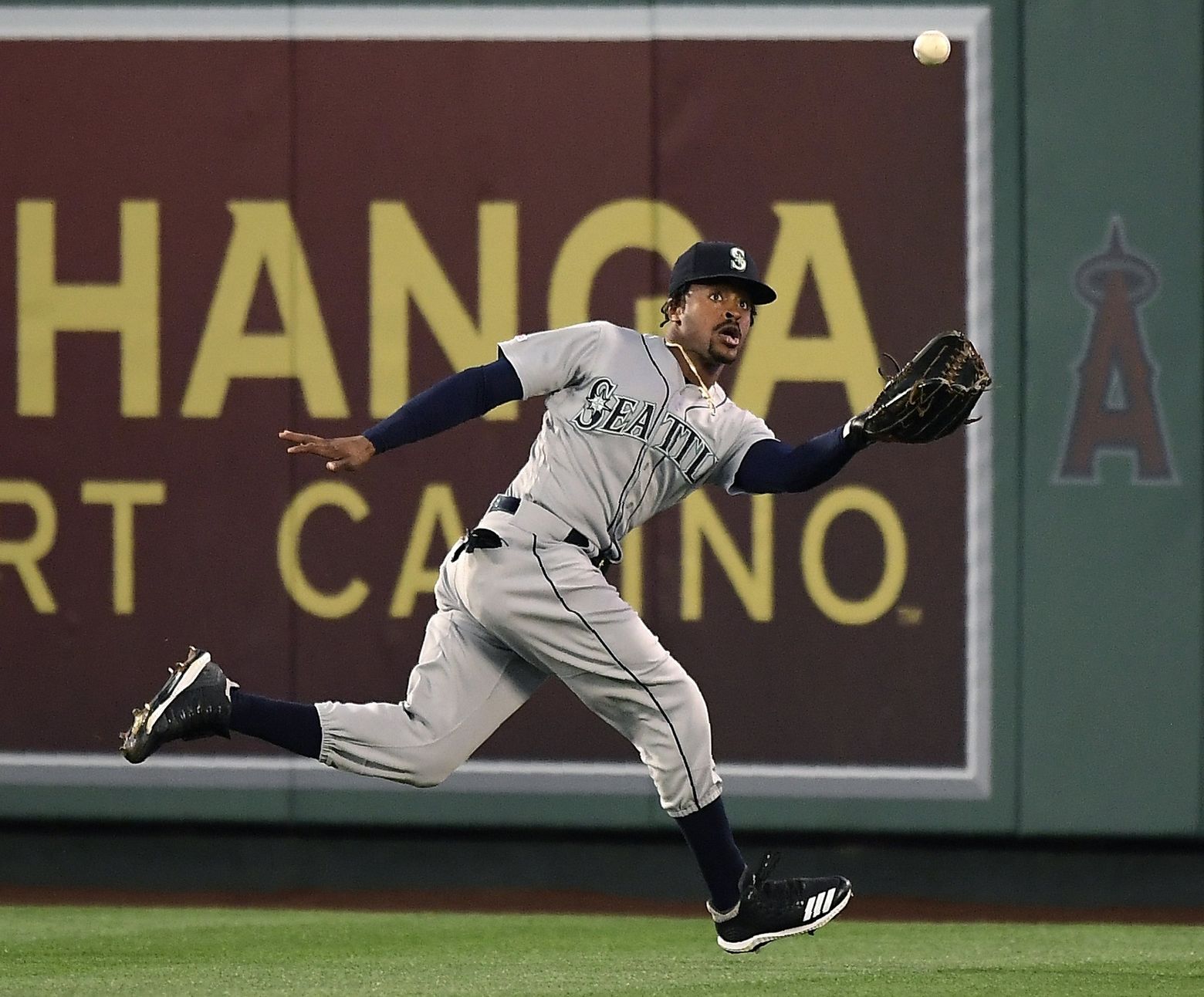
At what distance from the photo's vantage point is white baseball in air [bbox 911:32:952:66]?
18.3ft

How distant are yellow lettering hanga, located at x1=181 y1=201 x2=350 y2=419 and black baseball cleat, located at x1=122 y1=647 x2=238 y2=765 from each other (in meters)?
2.59

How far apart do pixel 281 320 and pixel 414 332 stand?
462 millimetres

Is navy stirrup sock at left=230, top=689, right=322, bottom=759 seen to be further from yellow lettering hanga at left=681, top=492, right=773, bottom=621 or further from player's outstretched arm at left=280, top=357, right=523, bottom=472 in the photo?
yellow lettering hanga at left=681, top=492, right=773, bottom=621

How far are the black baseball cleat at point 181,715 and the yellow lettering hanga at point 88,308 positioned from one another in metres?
2.75

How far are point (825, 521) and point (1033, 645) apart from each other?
2.65 feet

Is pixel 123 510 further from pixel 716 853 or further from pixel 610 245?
pixel 716 853

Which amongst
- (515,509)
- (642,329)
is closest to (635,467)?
(515,509)

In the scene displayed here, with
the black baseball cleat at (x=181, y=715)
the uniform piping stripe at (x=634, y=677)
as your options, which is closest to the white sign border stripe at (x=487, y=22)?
the uniform piping stripe at (x=634, y=677)

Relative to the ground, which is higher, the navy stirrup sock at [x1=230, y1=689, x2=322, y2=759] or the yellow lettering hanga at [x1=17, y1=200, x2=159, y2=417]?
the yellow lettering hanga at [x1=17, y1=200, x2=159, y2=417]

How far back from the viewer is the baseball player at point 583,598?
13.2 feet

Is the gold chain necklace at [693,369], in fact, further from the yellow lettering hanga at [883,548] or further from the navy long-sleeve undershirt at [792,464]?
the yellow lettering hanga at [883,548]

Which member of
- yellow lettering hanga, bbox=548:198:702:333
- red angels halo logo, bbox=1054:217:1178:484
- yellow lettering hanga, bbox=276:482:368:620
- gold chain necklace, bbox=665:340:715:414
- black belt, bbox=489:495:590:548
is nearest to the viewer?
black belt, bbox=489:495:590:548

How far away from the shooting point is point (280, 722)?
4.05 metres

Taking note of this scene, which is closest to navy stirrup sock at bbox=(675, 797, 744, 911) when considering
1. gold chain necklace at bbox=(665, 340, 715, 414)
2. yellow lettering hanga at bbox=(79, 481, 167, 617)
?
gold chain necklace at bbox=(665, 340, 715, 414)
